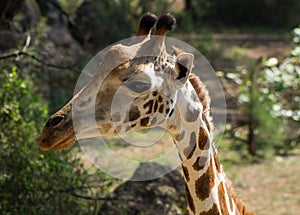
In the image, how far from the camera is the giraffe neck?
2.96 m

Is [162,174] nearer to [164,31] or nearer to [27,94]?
[27,94]

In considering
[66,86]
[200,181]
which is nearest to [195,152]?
[200,181]

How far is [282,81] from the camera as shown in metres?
7.20

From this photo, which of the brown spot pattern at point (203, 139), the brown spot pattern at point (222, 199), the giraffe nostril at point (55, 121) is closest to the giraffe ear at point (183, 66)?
the brown spot pattern at point (203, 139)

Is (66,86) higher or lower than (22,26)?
lower

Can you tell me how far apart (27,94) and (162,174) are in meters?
1.42

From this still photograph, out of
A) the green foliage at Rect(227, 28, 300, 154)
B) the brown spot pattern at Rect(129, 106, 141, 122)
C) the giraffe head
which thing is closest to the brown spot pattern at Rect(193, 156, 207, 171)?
the giraffe head

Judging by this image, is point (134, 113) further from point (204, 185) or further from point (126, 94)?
point (204, 185)

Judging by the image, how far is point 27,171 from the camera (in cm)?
497

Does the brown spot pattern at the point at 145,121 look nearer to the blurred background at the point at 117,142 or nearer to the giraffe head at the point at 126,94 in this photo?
the giraffe head at the point at 126,94

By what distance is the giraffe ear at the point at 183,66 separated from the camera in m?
2.78

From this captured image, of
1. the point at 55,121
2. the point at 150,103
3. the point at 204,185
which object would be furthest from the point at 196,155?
the point at 55,121

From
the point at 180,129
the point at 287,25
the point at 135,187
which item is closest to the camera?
the point at 180,129

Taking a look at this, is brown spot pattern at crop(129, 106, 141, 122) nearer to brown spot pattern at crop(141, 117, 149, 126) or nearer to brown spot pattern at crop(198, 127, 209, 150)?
brown spot pattern at crop(141, 117, 149, 126)
